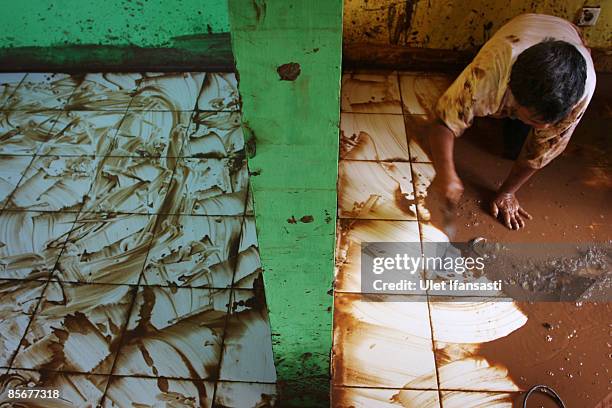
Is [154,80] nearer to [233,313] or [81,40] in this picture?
[81,40]

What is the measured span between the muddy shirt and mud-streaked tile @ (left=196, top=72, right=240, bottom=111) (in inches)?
51.6

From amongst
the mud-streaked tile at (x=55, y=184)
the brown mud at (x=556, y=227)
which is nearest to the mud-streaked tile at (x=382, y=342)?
the brown mud at (x=556, y=227)

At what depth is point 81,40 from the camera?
2.97 meters

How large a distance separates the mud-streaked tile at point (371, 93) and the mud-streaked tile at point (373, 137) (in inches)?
2.5

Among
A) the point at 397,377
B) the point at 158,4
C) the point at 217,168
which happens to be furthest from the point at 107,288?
the point at 158,4

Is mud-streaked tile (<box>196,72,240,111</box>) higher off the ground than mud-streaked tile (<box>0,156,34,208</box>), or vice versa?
mud-streaked tile (<box>196,72,240,111</box>)

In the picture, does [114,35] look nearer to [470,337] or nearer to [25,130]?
[25,130]

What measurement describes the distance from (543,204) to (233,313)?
1.62 metres

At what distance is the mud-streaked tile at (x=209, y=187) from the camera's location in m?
2.36

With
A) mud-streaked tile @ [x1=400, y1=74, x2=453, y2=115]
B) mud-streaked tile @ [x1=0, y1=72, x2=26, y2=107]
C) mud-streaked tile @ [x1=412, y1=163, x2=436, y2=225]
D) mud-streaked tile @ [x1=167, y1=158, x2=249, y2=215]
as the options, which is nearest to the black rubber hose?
mud-streaked tile @ [x1=412, y1=163, x2=436, y2=225]

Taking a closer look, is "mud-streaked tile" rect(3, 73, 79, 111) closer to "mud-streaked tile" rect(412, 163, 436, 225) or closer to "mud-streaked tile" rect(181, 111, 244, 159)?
"mud-streaked tile" rect(181, 111, 244, 159)

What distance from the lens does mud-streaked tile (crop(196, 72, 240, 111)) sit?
2.85 meters

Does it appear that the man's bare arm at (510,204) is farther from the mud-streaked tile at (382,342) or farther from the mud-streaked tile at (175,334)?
the mud-streaked tile at (175,334)

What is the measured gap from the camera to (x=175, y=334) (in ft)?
6.38
